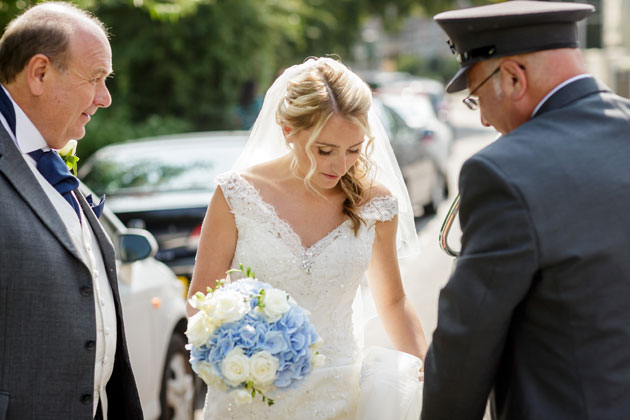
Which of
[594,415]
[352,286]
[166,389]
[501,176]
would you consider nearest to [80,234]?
[352,286]

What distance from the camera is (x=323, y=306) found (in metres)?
→ 3.29

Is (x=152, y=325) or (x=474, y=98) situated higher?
(x=474, y=98)

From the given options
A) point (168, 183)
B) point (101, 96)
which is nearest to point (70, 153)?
point (101, 96)

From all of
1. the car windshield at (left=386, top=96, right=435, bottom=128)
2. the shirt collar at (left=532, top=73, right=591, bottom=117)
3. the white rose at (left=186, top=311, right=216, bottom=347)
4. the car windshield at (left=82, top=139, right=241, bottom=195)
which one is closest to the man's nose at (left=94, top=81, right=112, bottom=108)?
the white rose at (left=186, top=311, right=216, bottom=347)

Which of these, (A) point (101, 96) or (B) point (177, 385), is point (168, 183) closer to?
(B) point (177, 385)

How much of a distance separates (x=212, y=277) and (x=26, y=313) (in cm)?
91

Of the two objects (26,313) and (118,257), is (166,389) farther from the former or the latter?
(26,313)

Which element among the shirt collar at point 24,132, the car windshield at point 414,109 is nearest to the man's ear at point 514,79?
the shirt collar at point 24,132

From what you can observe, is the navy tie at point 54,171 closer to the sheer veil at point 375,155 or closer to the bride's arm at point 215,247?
the bride's arm at point 215,247

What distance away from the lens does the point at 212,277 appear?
3201mm

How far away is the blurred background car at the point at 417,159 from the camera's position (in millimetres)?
11125

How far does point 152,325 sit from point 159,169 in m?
2.63

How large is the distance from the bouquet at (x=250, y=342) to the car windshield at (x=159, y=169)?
404 cm

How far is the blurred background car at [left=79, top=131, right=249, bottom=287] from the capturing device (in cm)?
621
